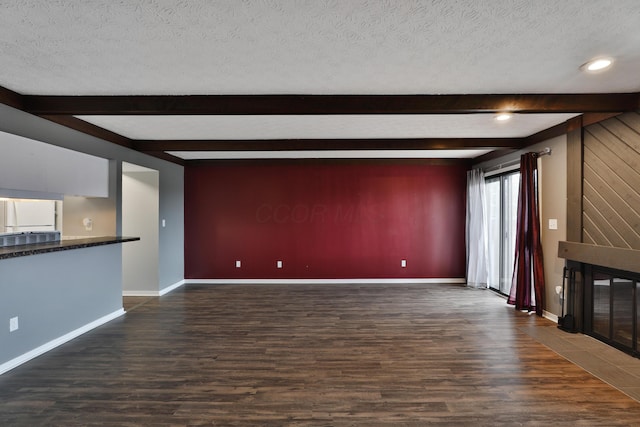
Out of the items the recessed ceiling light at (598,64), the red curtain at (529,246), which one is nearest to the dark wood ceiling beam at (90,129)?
the recessed ceiling light at (598,64)

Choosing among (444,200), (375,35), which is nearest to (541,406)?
(375,35)

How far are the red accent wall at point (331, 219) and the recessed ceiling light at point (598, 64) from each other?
4.24 meters

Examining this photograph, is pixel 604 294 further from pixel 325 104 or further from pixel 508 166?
pixel 325 104

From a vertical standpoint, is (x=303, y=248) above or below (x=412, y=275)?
above

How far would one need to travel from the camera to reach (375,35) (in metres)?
2.10

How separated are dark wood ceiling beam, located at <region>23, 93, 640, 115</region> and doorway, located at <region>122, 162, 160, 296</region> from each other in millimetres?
2740

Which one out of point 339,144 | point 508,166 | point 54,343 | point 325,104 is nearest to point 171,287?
point 54,343

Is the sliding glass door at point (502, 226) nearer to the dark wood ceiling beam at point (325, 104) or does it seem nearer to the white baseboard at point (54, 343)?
the dark wood ceiling beam at point (325, 104)

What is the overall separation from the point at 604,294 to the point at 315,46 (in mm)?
3785

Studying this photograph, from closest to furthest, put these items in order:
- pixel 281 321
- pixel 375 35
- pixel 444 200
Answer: pixel 375 35, pixel 281 321, pixel 444 200

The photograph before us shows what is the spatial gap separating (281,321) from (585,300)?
11.2ft

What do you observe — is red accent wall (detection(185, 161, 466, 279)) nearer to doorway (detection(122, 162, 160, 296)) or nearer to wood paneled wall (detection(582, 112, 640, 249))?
doorway (detection(122, 162, 160, 296))

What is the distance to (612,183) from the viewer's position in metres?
3.50

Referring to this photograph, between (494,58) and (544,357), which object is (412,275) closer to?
(544,357)
